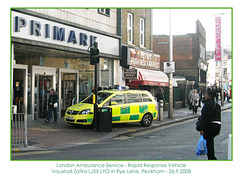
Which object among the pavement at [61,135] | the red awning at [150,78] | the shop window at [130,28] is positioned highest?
the shop window at [130,28]

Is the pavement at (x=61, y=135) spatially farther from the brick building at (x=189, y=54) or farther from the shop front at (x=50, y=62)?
the brick building at (x=189, y=54)

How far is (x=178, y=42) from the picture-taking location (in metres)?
37.4

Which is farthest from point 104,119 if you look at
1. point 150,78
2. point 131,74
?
point 150,78

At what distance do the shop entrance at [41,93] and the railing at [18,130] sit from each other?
6240mm

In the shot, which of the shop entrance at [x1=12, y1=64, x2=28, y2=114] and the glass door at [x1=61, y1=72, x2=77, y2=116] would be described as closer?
the shop entrance at [x1=12, y1=64, x2=28, y2=114]

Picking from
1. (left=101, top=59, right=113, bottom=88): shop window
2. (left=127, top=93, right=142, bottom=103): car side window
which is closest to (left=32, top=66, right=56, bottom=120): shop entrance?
(left=101, top=59, right=113, bottom=88): shop window

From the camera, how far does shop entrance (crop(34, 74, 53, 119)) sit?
49.3 ft

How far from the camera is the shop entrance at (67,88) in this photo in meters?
16.8

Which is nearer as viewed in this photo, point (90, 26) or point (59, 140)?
A: point (59, 140)

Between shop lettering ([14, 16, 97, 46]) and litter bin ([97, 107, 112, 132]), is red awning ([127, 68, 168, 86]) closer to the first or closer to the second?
shop lettering ([14, 16, 97, 46])

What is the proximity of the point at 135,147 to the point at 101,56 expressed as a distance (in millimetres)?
9292

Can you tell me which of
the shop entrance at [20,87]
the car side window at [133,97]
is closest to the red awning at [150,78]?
the car side window at [133,97]
